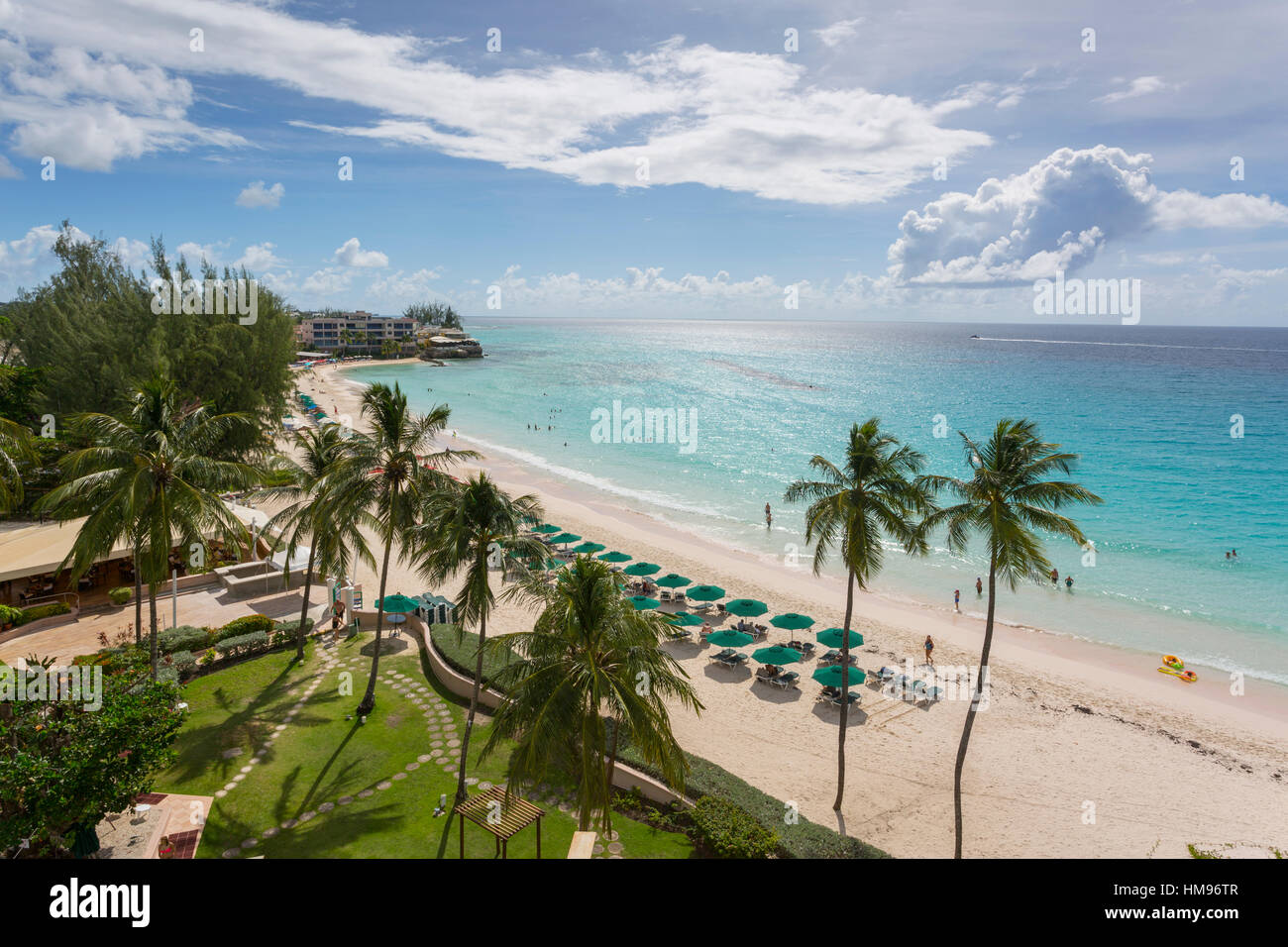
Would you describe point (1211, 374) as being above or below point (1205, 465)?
above

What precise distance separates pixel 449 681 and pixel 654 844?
10.5 meters

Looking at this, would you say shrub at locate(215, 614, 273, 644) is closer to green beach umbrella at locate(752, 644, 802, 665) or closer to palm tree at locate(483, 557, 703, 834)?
palm tree at locate(483, 557, 703, 834)

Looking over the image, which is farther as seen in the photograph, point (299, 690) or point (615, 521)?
point (615, 521)

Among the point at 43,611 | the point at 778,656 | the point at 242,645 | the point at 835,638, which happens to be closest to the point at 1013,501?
the point at 778,656

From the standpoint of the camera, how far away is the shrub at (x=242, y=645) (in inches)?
981

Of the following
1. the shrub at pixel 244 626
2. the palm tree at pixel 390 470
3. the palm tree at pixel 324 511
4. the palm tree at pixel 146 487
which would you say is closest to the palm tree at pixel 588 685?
the palm tree at pixel 390 470

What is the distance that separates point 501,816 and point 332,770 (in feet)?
23.0

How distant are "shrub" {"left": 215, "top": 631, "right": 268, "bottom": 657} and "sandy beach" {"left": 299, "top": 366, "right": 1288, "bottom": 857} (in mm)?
9451

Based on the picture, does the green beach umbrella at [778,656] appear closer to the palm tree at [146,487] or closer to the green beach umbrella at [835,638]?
the green beach umbrella at [835,638]

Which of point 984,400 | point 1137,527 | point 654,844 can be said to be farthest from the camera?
point 984,400
